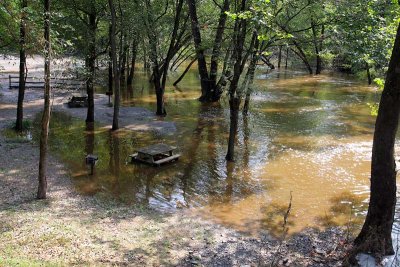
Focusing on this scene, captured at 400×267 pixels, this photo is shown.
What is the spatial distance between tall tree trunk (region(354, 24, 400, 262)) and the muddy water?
1.05 m

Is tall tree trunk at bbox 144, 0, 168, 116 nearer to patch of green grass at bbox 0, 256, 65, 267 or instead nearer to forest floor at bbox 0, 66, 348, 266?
forest floor at bbox 0, 66, 348, 266

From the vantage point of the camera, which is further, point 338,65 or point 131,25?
point 338,65

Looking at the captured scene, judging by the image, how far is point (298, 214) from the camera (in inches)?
473

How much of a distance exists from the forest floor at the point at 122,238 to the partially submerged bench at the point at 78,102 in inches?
553

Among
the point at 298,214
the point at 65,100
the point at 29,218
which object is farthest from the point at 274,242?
the point at 65,100

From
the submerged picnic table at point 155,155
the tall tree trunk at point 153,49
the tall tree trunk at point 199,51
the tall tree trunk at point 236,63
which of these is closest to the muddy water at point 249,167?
the submerged picnic table at point 155,155

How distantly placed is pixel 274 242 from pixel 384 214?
2649 mm

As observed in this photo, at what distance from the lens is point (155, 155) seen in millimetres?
16281

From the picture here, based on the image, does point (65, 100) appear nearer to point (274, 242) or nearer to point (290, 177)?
point (290, 177)

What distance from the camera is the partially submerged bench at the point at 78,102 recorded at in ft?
87.6

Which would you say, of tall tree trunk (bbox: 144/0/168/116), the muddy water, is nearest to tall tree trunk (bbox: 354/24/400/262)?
the muddy water

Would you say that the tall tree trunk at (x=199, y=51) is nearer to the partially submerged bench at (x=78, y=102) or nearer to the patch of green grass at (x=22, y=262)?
the partially submerged bench at (x=78, y=102)

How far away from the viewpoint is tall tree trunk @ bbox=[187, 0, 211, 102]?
2515cm

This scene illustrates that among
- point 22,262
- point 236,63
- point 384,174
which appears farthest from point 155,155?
point 384,174
